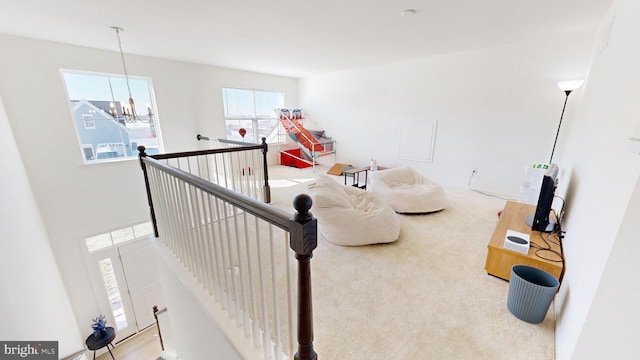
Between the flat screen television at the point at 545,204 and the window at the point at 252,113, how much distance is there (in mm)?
5364

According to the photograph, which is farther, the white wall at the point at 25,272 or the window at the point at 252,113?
the window at the point at 252,113

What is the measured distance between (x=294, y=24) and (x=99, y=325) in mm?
5759

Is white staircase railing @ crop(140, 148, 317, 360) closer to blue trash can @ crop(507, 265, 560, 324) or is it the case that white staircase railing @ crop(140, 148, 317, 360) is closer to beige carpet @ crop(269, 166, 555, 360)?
beige carpet @ crop(269, 166, 555, 360)

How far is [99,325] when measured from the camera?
4062mm

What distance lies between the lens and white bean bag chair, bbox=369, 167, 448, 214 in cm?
330

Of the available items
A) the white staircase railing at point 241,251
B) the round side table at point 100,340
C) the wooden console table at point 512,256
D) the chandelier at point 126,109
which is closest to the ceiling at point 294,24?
the chandelier at point 126,109

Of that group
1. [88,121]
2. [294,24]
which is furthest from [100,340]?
[294,24]

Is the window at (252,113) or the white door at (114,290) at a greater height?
the window at (252,113)

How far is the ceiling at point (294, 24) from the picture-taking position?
2.40 m

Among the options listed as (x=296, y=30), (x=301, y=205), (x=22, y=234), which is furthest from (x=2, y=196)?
(x=296, y=30)

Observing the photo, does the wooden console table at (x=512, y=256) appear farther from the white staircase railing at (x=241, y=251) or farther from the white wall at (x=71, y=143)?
the white wall at (x=71, y=143)

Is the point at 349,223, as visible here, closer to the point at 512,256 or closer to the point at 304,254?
the point at 512,256

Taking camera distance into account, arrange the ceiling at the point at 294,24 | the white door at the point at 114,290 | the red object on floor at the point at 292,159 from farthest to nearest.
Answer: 1. the red object on floor at the point at 292,159
2. the white door at the point at 114,290
3. the ceiling at the point at 294,24

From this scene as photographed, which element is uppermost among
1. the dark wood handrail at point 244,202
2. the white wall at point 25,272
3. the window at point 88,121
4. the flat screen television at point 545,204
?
the window at point 88,121
